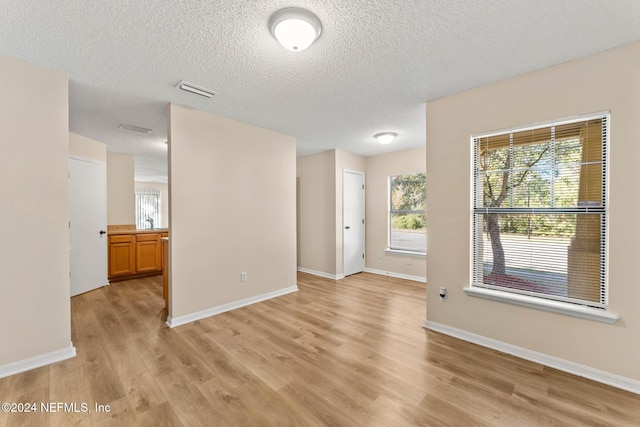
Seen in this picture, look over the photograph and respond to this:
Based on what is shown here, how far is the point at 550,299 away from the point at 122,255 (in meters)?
6.31

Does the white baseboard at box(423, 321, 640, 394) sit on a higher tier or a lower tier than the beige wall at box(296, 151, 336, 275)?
lower

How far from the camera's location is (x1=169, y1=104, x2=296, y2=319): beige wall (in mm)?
3117

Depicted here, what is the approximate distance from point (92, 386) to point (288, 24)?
2.90 meters

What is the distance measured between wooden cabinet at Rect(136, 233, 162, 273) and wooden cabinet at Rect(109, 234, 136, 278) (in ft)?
0.28

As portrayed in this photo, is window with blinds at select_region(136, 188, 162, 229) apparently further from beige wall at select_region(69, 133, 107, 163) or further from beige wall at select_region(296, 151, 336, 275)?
beige wall at select_region(296, 151, 336, 275)

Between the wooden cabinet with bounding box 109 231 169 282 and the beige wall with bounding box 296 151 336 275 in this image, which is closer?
the wooden cabinet with bounding box 109 231 169 282

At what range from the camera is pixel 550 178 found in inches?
91.7

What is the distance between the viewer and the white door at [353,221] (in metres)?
5.33

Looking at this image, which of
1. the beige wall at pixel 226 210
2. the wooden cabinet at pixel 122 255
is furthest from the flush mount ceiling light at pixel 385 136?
the wooden cabinet at pixel 122 255

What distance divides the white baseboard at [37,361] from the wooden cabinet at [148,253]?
121 inches

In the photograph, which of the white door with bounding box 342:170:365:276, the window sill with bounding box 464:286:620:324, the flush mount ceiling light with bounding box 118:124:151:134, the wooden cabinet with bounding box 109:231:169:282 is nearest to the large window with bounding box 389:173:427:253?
the white door with bounding box 342:170:365:276

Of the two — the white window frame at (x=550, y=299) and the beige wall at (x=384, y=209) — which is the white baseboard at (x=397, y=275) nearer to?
the beige wall at (x=384, y=209)

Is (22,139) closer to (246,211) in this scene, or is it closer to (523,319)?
(246,211)

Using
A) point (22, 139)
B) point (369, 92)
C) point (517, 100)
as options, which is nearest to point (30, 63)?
point (22, 139)
